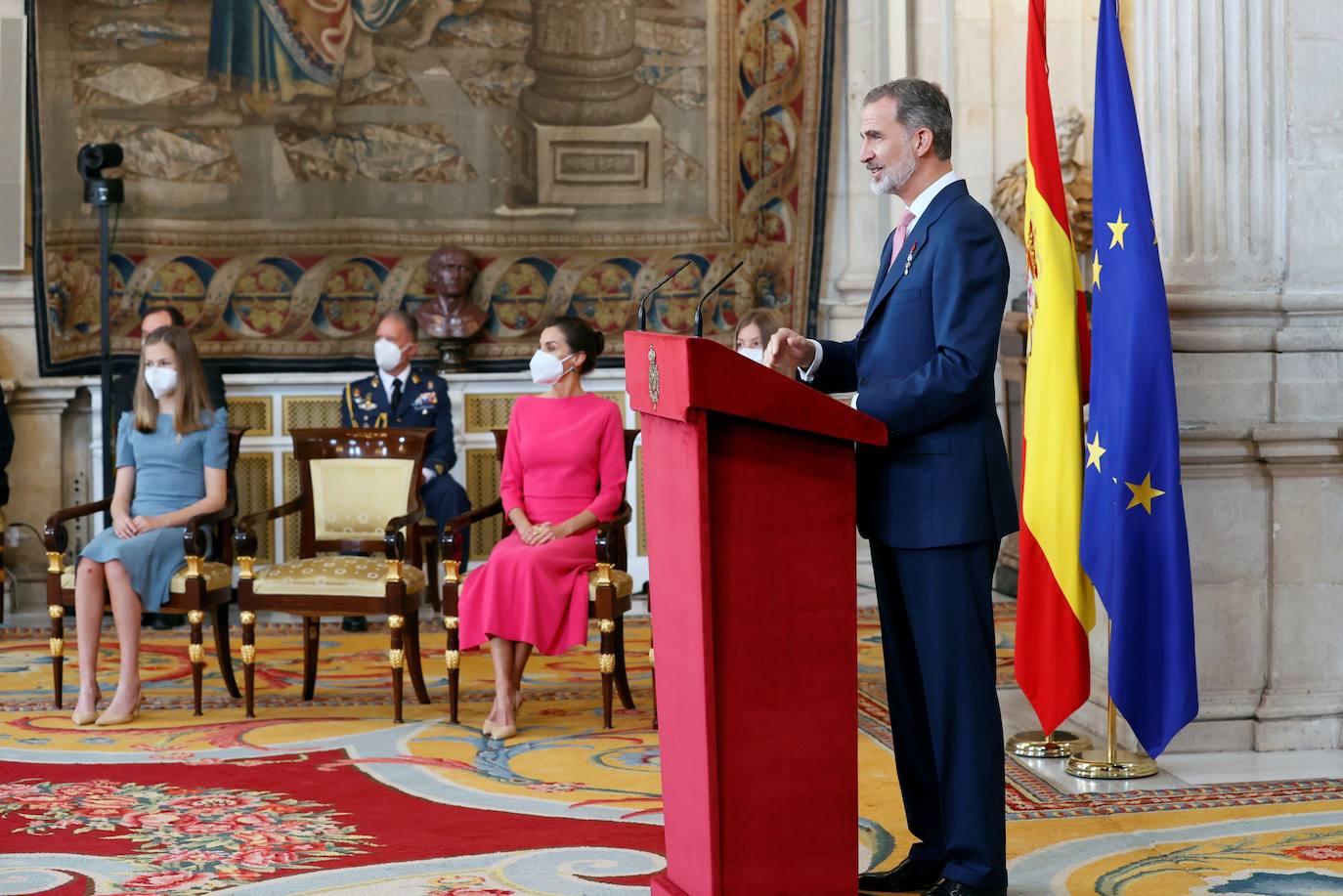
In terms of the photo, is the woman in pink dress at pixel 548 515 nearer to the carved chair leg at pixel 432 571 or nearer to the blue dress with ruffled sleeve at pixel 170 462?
the blue dress with ruffled sleeve at pixel 170 462

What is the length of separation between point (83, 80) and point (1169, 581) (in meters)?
6.60

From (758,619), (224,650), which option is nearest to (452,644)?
(224,650)

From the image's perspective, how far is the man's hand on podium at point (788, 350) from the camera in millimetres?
3752

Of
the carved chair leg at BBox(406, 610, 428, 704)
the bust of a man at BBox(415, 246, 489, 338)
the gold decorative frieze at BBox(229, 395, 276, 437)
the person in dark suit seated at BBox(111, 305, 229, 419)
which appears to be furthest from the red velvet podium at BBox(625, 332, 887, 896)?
the gold decorative frieze at BBox(229, 395, 276, 437)

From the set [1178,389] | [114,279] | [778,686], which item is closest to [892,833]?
[778,686]

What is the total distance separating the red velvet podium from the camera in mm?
3428

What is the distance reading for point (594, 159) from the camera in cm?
999

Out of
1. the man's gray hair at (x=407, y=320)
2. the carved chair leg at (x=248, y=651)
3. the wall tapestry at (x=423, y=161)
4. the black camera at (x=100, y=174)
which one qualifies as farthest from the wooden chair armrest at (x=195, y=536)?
the wall tapestry at (x=423, y=161)

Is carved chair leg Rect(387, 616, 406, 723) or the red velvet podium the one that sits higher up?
the red velvet podium

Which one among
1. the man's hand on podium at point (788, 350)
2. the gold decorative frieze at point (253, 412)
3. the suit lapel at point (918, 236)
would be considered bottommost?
the gold decorative frieze at point (253, 412)

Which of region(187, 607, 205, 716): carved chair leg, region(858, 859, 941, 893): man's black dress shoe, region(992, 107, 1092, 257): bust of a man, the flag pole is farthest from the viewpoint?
region(992, 107, 1092, 257): bust of a man

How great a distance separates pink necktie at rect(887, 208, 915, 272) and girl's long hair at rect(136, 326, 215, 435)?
3.72 metres

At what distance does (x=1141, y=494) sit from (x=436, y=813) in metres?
2.29

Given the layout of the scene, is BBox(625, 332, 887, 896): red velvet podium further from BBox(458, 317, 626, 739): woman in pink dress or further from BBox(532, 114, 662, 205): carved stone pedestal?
BBox(532, 114, 662, 205): carved stone pedestal
